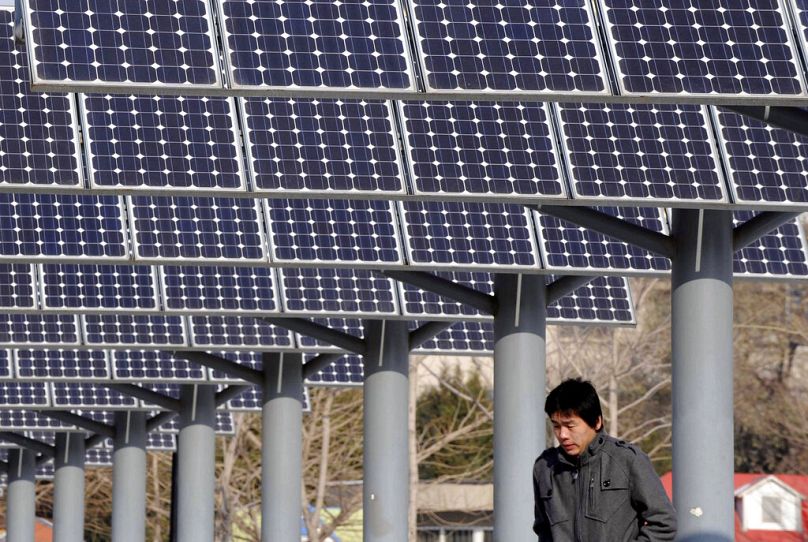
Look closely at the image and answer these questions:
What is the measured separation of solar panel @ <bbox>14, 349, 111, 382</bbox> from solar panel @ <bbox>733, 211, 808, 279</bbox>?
13152 mm

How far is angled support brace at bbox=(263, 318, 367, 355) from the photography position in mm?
24109

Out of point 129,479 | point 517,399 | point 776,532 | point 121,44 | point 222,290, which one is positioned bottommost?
point 517,399

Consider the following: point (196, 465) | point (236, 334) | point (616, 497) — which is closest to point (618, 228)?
point (616, 497)

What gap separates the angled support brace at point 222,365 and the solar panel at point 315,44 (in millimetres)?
13765

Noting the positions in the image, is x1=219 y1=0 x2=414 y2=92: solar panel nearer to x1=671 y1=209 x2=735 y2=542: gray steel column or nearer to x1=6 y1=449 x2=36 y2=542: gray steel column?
x1=671 y1=209 x2=735 y2=542: gray steel column

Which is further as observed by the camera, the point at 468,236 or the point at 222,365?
the point at 222,365

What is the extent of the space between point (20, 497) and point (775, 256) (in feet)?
90.7

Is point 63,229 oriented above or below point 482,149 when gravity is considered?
above

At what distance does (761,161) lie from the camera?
1723 cm

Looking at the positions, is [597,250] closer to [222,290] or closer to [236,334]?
[222,290]

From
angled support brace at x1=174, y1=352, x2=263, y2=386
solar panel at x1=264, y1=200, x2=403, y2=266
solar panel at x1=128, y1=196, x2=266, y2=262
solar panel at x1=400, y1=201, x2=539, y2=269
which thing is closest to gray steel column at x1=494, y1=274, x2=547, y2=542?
solar panel at x1=400, y1=201, x2=539, y2=269

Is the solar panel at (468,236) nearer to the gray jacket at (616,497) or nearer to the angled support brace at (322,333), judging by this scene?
the angled support brace at (322,333)

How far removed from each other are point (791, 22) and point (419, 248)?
24.8ft

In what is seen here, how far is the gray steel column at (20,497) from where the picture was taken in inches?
1710
